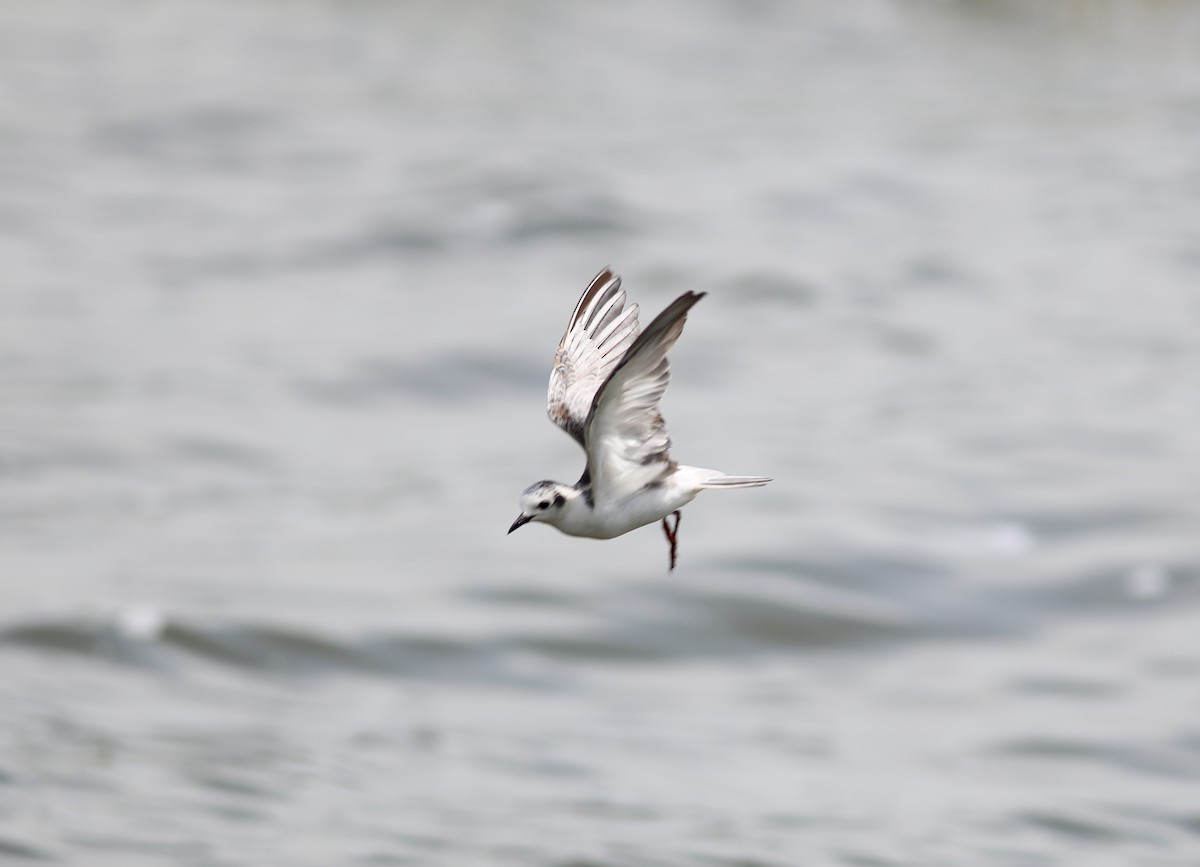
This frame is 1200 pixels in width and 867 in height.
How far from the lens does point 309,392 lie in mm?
37812

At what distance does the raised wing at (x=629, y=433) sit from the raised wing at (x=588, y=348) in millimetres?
632

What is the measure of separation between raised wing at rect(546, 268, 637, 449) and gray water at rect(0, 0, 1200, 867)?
1639cm

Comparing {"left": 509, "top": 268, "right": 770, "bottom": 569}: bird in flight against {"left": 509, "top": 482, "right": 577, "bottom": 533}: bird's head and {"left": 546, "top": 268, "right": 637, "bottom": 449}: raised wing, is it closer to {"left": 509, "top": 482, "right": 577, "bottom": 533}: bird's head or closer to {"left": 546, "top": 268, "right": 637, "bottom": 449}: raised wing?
{"left": 509, "top": 482, "right": 577, "bottom": 533}: bird's head

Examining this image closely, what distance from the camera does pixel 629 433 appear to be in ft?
21.1

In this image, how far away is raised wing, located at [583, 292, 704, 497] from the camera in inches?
246

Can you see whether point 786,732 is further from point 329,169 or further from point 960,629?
point 329,169

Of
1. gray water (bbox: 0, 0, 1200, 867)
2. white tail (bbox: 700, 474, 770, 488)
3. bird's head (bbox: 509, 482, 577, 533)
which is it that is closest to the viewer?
white tail (bbox: 700, 474, 770, 488)

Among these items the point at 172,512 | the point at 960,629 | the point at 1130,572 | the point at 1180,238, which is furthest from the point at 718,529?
the point at 1180,238

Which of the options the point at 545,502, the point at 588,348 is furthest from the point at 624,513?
the point at 588,348

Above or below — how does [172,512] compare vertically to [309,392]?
below

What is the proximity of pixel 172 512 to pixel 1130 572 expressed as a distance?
50.4 feet

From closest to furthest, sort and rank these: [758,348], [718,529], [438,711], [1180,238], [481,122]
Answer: [438,711], [718,529], [758,348], [1180,238], [481,122]

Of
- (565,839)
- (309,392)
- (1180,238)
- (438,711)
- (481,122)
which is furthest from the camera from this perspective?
(481,122)

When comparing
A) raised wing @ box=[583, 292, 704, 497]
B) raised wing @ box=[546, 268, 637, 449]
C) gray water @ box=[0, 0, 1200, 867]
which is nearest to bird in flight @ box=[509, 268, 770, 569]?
raised wing @ box=[583, 292, 704, 497]
